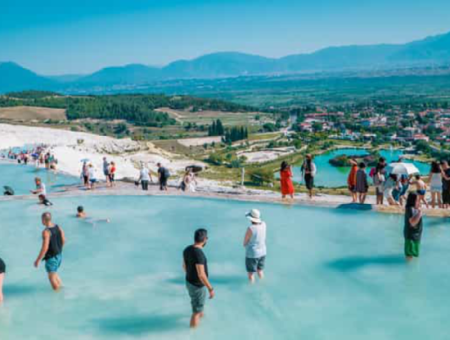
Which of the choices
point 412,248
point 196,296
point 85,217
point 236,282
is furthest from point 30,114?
point 196,296

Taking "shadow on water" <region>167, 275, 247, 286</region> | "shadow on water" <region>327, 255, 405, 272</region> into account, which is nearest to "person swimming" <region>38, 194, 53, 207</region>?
"shadow on water" <region>167, 275, 247, 286</region>

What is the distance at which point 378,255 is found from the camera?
29.7 ft

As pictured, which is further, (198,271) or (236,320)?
(236,320)

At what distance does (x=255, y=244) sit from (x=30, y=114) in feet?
405

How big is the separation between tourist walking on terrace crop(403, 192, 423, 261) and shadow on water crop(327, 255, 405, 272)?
0.26 meters

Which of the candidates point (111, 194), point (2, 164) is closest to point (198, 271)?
point (111, 194)

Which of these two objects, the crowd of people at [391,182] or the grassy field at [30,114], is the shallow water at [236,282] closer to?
the crowd of people at [391,182]

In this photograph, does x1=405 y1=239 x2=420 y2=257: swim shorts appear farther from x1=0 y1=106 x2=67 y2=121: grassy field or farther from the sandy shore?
x1=0 y1=106 x2=67 y2=121: grassy field

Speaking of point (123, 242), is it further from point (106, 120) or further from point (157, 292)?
point (106, 120)

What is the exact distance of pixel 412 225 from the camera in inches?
321

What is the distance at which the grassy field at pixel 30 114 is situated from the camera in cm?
11531

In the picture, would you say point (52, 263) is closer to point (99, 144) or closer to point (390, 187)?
point (390, 187)

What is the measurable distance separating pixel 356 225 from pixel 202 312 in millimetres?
5211

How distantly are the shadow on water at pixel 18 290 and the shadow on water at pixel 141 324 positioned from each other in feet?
5.20
